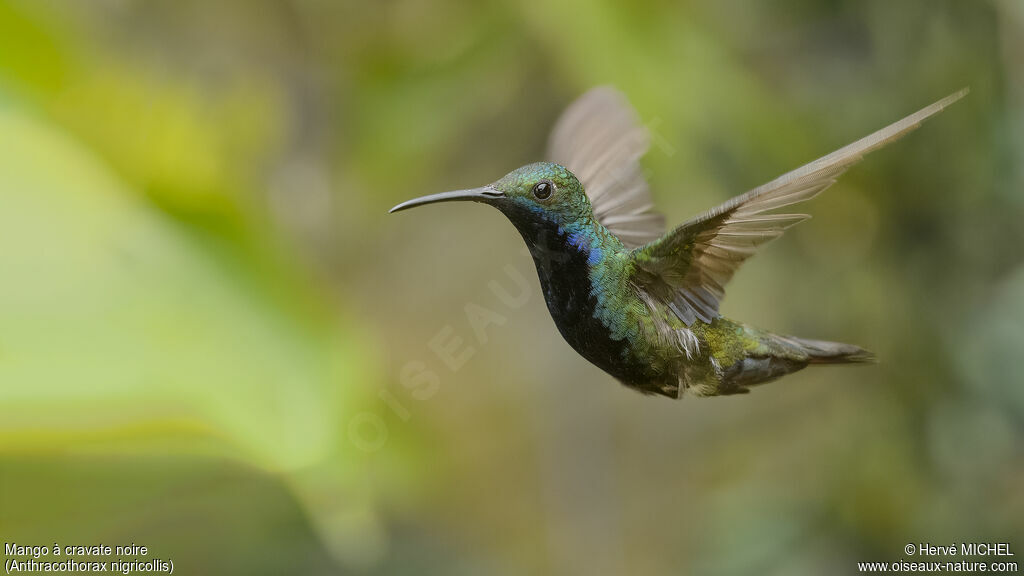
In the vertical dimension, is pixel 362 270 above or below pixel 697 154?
above

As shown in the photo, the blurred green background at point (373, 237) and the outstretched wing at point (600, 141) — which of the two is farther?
the blurred green background at point (373, 237)

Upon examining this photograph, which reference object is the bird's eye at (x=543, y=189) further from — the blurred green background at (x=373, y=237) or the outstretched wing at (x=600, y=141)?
the blurred green background at (x=373, y=237)

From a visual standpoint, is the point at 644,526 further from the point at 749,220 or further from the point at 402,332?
the point at 749,220

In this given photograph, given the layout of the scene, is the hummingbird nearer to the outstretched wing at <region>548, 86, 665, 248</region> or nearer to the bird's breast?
the bird's breast

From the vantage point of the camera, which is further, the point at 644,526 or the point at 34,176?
the point at 644,526

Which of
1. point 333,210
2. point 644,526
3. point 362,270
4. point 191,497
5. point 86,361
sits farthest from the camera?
point 644,526

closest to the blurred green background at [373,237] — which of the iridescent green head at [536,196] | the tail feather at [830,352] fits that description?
the tail feather at [830,352]

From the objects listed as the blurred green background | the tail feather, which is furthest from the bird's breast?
the blurred green background

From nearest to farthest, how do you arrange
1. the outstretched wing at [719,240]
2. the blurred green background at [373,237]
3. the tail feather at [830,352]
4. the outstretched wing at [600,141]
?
the outstretched wing at [719,240], the tail feather at [830,352], the outstretched wing at [600,141], the blurred green background at [373,237]

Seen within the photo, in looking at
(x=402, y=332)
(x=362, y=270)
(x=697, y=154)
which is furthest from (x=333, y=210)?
(x=402, y=332)
